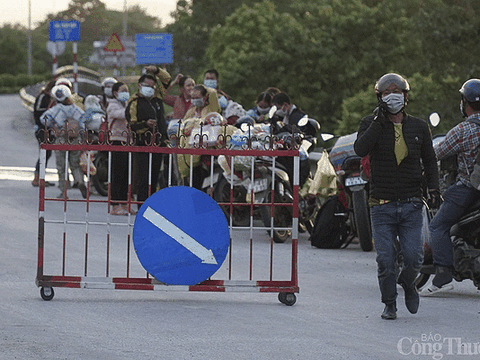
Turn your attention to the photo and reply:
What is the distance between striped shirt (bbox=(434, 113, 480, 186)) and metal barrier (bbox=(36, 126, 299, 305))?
1264 millimetres

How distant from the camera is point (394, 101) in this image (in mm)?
8289

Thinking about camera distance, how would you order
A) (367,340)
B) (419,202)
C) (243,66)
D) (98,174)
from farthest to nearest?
(243,66)
(98,174)
(419,202)
(367,340)

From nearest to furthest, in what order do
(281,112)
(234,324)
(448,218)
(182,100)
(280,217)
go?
(234,324), (448,218), (280,217), (281,112), (182,100)

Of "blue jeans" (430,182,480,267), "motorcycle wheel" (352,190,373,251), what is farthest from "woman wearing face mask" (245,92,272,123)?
"blue jeans" (430,182,480,267)

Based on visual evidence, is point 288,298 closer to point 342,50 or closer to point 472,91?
point 472,91

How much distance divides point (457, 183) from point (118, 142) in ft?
27.1

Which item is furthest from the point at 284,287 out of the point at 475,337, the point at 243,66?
the point at 243,66

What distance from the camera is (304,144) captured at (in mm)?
Result: 14445

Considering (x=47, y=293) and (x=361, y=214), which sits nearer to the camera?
(x=47, y=293)

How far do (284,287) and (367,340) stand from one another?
149cm

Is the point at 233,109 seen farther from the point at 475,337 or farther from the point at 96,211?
the point at 475,337

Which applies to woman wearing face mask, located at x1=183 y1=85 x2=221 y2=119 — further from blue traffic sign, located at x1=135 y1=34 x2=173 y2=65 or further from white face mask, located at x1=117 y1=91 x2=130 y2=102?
blue traffic sign, located at x1=135 y1=34 x2=173 y2=65

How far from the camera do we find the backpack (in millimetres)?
13102

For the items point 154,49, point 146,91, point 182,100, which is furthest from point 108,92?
point 154,49
